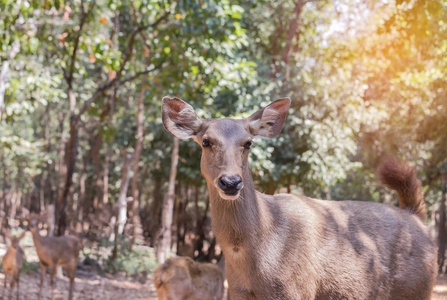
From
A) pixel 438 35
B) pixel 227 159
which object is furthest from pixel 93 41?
pixel 227 159

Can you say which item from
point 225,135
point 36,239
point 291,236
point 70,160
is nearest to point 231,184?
point 225,135

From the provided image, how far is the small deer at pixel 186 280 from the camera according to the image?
7.45m

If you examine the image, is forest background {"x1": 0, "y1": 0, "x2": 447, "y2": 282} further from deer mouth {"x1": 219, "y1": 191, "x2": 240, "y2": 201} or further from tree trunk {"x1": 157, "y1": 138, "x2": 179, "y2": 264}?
deer mouth {"x1": 219, "y1": 191, "x2": 240, "y2": 201}

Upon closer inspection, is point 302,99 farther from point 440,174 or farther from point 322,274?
point 322,274

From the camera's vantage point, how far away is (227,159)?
3.79 meters

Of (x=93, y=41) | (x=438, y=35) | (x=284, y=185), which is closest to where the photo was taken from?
(x=438, y=35)

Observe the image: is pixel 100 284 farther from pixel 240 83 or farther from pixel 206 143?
pixel 206 143

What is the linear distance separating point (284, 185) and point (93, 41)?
7770 millimetres

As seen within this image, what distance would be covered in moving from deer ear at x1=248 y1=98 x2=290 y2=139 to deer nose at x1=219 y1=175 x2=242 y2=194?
87 cm

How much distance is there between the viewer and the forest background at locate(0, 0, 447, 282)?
33.8ft

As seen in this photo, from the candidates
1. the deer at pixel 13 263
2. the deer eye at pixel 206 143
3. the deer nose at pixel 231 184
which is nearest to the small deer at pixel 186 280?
the deer at pixel 13 263

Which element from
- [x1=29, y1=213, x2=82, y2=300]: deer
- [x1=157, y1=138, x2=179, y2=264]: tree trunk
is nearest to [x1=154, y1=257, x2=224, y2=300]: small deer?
[x1=29, y1=213, x2=82, y2=300]: deer

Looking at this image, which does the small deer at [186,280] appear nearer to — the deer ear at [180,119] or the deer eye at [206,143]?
the deer ear at [180,119]

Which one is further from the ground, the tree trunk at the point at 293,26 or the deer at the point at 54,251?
the tree trunk at the point at 293,26
